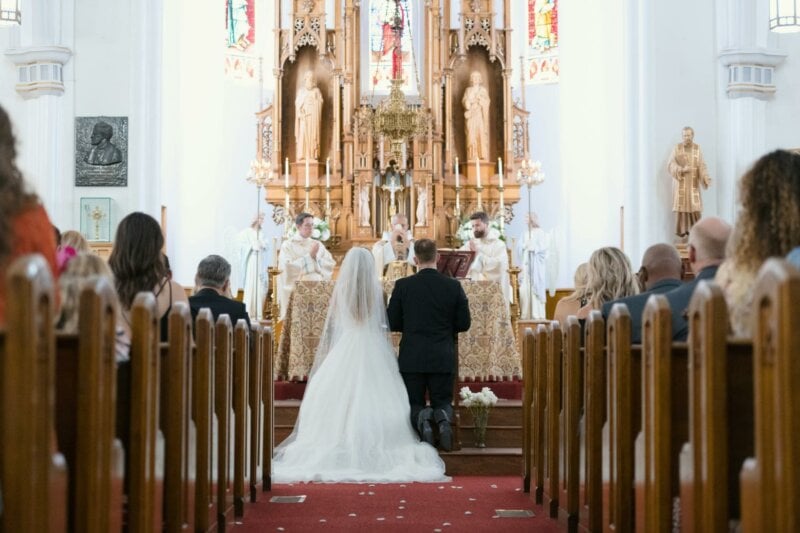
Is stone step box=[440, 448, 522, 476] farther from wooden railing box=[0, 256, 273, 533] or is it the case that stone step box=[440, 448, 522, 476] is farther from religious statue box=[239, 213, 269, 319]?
religious statue box=[239, 213, 269, 319]

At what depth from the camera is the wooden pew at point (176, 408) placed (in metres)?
4.55

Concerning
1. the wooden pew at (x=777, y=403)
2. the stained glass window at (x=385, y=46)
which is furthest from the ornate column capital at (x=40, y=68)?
the wooden pew at (x=777, y=403)

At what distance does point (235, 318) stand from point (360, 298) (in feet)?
5.35

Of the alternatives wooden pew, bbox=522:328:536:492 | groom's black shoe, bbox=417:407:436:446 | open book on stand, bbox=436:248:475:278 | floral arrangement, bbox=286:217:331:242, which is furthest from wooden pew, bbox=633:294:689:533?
floral arrangement, bbox=286:217:331:242

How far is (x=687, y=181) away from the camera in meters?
15.3

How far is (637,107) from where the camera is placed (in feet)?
52.7

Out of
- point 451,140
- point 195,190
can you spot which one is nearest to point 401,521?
point 451,140

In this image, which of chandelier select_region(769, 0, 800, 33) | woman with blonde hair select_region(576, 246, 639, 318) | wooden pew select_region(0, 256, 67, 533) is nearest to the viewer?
wooden pew select_region(0, 256, 67, 533)

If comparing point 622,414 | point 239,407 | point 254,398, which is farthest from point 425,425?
point 622,414

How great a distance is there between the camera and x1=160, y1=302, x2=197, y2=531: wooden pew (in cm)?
455

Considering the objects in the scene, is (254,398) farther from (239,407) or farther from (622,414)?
(622,414)

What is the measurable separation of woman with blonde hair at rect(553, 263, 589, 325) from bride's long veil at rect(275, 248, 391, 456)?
1855mm

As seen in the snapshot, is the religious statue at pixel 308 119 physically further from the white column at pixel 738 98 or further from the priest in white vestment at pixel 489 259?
the white column at pixel 738 98

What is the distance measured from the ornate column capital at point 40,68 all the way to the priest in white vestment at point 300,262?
3995mm
